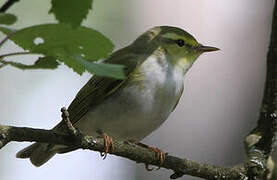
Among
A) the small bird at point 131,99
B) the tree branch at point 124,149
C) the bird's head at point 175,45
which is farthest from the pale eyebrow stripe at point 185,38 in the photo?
the tree branch at point 124,149

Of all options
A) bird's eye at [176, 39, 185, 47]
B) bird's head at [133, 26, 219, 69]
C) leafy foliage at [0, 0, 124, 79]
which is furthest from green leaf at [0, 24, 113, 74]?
bird's eye at [176, 39, 185, 47]

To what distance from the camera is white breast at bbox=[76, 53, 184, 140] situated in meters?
3.51

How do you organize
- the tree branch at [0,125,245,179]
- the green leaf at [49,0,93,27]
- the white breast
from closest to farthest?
the green leaf at [49,0,93,27], the tree branch at [0,125,245,179], the white breast

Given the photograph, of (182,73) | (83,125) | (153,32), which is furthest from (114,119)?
(153,32)

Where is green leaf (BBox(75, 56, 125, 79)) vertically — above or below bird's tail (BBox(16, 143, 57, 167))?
above

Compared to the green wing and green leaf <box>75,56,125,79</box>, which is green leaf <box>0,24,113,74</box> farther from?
the green wing

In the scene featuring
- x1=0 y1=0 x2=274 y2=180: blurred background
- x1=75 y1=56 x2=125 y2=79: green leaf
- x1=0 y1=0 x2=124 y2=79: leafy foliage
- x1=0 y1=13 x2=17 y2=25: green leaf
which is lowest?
x1=0 y1=0 x2=274 y2=180: blurred background

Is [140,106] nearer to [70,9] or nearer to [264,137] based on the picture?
[264,137]

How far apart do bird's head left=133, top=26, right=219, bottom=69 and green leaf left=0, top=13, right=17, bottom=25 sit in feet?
8.36

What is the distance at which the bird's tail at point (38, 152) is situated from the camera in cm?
374

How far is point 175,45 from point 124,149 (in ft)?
4.97

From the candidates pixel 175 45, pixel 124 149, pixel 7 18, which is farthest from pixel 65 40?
pixel 175 45

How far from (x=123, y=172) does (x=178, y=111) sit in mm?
887

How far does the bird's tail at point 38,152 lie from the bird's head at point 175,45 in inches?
36.1
